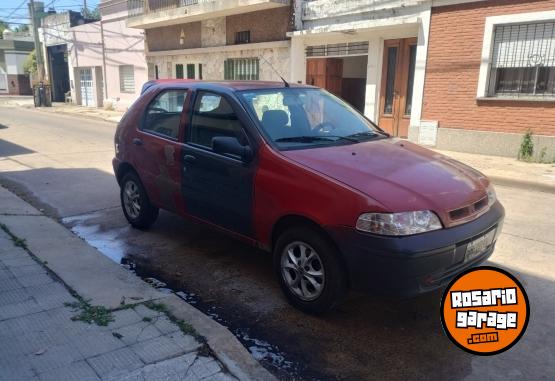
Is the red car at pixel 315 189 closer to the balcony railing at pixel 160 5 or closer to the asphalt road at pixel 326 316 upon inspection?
the asphalt road at pixel 326 316

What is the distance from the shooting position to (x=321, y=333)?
3459mm

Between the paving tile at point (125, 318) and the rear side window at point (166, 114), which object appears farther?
the rear side window at point (166, 114)

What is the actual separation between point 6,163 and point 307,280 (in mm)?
9006

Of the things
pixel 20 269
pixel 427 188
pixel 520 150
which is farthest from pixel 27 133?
pixel 427 188

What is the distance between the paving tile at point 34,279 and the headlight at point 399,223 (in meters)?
2.59

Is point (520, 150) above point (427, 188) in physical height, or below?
below

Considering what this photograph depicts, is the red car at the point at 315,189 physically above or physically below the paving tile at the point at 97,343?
above

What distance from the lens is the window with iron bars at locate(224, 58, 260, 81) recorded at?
18266 millimetres

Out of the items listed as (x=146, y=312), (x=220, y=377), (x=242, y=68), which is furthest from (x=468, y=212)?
(x=242, y=68)

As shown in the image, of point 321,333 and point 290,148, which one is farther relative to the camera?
point 290,148

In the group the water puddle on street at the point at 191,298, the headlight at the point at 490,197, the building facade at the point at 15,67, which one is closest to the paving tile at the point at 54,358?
the water puddle on street at the point at 191,298

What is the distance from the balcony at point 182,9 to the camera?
16.9 meters

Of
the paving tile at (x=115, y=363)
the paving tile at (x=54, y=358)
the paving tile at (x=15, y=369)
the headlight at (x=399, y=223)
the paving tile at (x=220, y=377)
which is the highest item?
the headlight at (x=399, y=223)

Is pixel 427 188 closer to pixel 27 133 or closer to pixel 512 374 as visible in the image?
pixel 512 374
